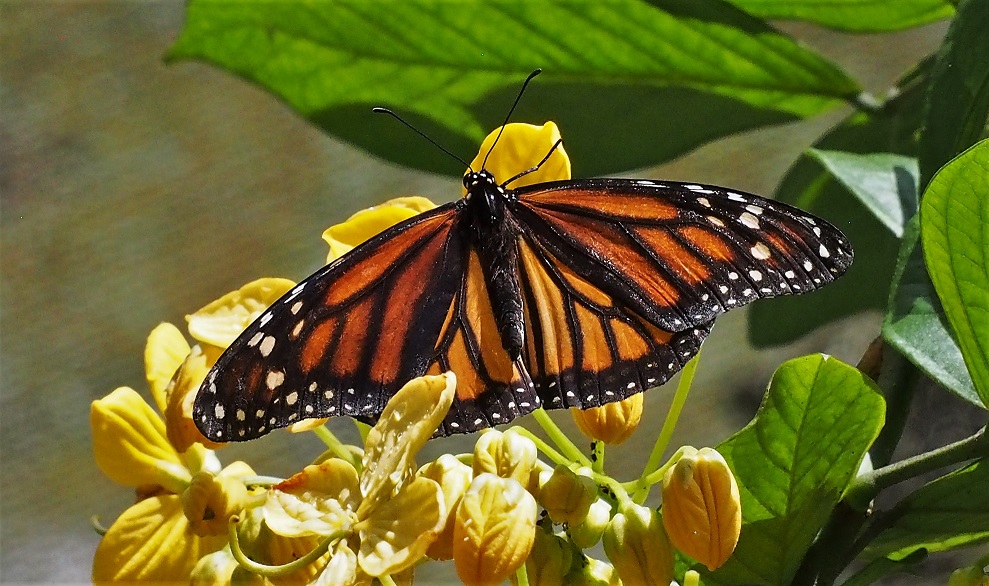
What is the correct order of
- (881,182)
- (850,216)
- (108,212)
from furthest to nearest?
(108,212)
(850,216)
(881,182)

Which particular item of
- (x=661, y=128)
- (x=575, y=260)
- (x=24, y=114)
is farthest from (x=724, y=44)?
(x=24, y=114)

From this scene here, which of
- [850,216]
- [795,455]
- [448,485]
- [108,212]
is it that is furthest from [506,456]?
[108,212]

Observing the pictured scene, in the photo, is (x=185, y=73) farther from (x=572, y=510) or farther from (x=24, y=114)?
(x=572, y=510)

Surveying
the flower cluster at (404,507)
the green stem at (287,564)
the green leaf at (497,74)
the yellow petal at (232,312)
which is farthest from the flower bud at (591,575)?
the green leaf at (497,74)

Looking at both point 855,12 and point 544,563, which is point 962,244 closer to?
point 544,563

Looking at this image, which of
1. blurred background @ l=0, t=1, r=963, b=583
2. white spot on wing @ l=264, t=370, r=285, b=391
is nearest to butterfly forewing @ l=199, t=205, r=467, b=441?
white spot on wing @ l=264, t=370, r=285, b=391

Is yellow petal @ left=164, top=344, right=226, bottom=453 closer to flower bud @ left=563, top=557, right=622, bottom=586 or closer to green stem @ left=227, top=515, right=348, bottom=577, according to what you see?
green stem @ left=227, top=515, right=348, bottom=577
